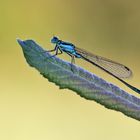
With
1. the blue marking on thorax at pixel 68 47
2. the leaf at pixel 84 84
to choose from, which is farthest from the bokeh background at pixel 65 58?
the leaf at pixel 84 84

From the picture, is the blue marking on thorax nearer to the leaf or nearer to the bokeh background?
the leaf

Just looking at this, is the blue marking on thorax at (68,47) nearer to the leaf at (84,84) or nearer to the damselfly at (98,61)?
the damselfly at (98,61)

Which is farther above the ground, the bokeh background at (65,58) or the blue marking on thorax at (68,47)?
the bokeh background at (65,58)

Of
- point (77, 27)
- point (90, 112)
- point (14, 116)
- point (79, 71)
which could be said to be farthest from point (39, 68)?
point (77, 27)

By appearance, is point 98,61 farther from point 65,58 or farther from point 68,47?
point 65,58

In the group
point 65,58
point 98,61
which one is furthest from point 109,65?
point 65,58
